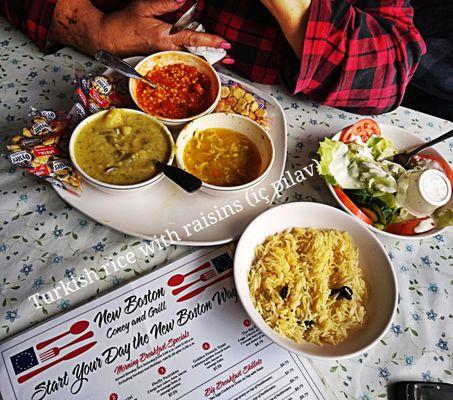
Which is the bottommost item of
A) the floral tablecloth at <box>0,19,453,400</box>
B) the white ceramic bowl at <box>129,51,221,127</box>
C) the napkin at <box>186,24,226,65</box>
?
the floral tablecloth at <box>0,19,453,400</box>

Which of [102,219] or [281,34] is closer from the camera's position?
[102,219]

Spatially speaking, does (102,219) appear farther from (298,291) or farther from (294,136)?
(294,136)

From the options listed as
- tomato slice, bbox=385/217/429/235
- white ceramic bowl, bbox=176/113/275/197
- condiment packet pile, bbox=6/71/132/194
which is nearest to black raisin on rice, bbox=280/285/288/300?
white ceramic bowl, bbox=176/113/275/197

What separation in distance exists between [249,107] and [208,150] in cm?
28

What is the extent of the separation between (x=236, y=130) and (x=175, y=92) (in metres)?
0.30

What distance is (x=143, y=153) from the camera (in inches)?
47.2

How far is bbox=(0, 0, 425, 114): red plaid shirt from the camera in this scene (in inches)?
54.6

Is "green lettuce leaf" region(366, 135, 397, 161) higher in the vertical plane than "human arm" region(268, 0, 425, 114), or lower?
lower

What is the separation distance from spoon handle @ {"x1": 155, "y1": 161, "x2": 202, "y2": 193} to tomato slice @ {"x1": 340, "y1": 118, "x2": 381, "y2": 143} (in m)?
0.59

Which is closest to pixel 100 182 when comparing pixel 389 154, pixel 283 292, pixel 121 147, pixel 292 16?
pixel 121 147

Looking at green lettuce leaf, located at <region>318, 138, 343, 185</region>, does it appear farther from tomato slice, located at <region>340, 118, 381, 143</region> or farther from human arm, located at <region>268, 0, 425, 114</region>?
human arm, located at <region>268, 0, 425, 114</region>

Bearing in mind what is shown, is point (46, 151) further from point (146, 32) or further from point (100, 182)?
point (146, 32)

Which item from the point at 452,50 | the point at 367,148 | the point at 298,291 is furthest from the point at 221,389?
the point at 452,50

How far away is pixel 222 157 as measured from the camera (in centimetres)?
129
